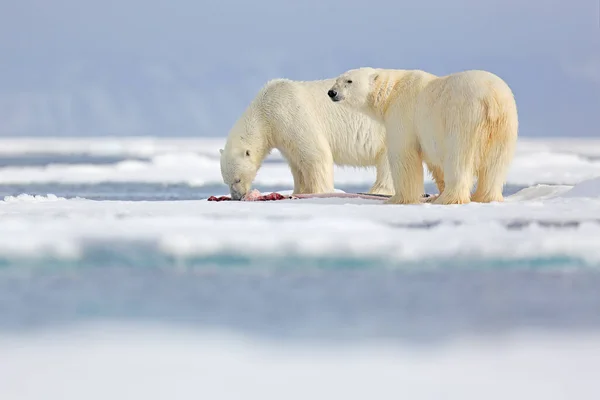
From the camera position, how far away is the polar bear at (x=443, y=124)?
15.8 ft

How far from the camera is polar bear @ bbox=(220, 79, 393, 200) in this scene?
255 inches

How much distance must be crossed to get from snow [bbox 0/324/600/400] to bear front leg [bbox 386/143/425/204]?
2666mm

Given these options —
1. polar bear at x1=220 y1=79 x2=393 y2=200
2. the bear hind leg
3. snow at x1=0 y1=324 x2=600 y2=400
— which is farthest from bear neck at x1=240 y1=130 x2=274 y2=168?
snow at x1=0 y1=324 x2=600 y2=400

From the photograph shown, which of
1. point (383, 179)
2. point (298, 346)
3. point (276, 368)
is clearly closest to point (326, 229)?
point (298, 346)

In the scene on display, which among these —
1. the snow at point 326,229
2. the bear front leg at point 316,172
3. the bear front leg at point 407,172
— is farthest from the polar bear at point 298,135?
the snow at point 326,229

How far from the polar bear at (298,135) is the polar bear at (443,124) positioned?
102cm

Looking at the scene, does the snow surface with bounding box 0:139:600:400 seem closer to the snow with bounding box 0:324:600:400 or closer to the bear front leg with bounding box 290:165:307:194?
the snow with bounding box 0:324:600:400

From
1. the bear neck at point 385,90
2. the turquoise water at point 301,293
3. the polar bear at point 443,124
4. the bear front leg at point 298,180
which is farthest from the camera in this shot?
the bear front leg at point 298,180

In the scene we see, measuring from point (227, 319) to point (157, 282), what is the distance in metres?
0.55

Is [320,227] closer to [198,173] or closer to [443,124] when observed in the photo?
[443,124]

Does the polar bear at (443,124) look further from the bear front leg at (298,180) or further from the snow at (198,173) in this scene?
the snow at (198,173)

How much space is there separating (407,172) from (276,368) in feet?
9.79

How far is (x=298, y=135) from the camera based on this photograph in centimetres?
647

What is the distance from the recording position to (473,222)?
4047 mm
